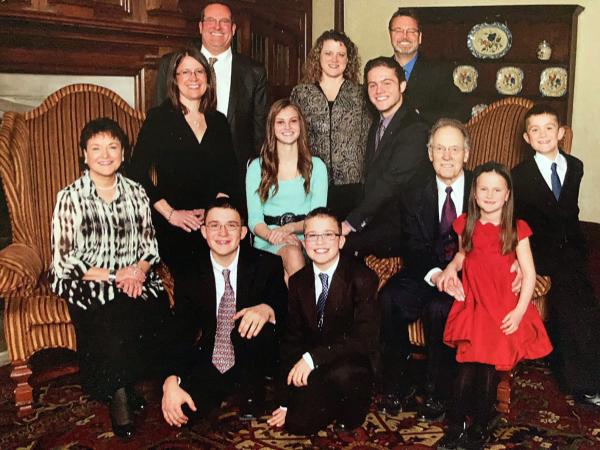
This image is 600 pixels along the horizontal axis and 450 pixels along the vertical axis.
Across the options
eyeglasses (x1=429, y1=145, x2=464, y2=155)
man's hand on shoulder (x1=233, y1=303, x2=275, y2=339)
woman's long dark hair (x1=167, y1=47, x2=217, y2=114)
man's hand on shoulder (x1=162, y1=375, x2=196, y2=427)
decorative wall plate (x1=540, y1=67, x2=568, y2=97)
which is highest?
decorative wall plate (x1=540, y1=67, x2=568, y2=97)

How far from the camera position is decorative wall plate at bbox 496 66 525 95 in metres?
5.25

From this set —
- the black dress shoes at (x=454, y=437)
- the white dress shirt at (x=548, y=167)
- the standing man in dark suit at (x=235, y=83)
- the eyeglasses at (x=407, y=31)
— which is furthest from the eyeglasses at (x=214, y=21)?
the black dress shoes at (x=454, y=437)

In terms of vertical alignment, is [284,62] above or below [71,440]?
above

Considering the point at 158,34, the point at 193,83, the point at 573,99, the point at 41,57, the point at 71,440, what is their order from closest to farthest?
the point at 71,440 < the point at 193,83 < the point at 41,57 < the point at 158,34 < the point at 573,99

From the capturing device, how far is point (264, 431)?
8.43 ft

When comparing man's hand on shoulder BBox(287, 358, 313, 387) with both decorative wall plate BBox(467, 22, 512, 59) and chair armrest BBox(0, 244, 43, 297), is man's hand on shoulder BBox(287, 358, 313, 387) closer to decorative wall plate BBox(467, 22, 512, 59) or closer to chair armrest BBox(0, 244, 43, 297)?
chair armrest BBox(0, 244, 43, 297)

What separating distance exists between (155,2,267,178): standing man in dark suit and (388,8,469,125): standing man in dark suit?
2.52 feet

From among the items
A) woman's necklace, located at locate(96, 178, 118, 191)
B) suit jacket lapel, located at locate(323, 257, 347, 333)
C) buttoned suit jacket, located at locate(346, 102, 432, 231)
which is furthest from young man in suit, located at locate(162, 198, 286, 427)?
buttoned suit jacket, located at locate(346, 102, 432, 231)

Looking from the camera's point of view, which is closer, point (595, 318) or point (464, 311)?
point (464, 311)

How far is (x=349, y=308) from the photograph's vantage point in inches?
104

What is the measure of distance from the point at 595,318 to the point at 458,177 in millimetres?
822

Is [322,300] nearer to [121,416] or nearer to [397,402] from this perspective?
[397,402]

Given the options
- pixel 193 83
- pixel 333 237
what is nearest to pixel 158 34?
pixel 193 83

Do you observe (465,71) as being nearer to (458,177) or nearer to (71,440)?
(458,177)
